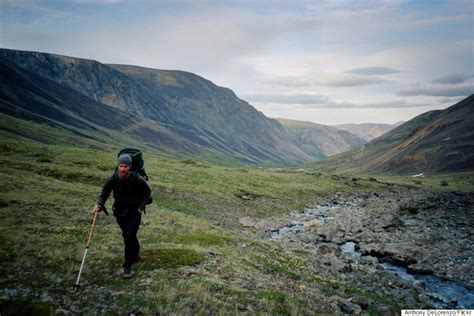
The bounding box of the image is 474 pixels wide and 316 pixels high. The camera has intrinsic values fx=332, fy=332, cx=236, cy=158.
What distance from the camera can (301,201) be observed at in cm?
5822

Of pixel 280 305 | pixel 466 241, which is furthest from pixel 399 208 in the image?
pixel 280 305

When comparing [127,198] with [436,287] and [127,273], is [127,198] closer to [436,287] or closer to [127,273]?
[127,273]

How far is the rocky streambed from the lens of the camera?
19.0 metres

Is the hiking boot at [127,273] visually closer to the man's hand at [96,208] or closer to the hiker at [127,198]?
the hiker at [127,198]

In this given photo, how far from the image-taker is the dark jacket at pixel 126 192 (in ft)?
41.0

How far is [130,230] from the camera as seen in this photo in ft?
41.1

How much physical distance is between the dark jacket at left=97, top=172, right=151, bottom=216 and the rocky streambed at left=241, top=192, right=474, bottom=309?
12.1 meters

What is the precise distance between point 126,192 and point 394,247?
79.0 feet

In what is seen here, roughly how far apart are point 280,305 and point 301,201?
154ft

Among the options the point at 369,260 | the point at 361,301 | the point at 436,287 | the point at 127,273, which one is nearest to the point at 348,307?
the point at 361,301

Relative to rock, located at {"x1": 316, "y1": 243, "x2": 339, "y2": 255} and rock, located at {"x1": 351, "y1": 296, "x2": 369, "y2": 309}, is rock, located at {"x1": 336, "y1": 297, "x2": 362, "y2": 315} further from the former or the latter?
rock, located at {"x1": 316, "y1": 243, "x2": 339, "y2": 255}

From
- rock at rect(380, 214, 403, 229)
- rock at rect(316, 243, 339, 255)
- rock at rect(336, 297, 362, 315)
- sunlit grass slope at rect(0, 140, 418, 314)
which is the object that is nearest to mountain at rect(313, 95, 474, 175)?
rock at rect(380, 214, 403, 229)

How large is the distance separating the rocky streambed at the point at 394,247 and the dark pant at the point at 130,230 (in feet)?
37.7

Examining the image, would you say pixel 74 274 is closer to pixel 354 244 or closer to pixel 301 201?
pixel 354 244
